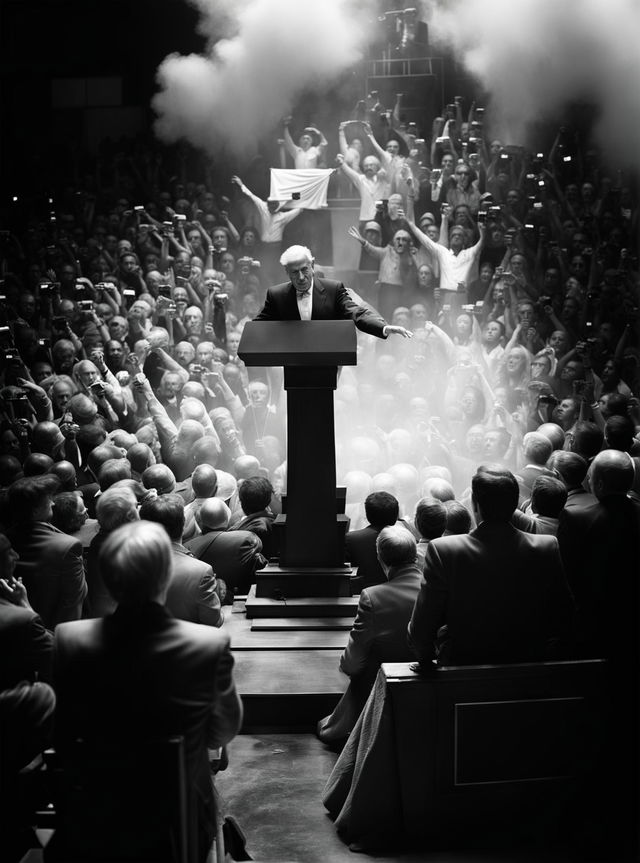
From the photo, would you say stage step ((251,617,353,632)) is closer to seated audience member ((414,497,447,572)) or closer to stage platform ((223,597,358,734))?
stage platform ((223,597,358,734))

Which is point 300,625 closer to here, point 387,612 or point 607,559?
point 387,612

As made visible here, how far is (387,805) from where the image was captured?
2854 mm

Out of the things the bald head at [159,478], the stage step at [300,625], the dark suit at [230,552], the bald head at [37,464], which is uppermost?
the bald head at [37,464]

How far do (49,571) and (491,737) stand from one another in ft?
5.73

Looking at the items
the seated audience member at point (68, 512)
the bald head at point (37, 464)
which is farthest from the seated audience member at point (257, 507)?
the seated audience member at point (68, 512)

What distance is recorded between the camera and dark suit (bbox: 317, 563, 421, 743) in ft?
11.0

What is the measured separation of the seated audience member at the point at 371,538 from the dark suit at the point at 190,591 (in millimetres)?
1279

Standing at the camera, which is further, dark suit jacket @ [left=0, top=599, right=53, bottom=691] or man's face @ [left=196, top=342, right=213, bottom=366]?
man's face @ [left=196, top=342, right=213, bottom=366]

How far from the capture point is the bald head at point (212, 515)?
490 centimetres

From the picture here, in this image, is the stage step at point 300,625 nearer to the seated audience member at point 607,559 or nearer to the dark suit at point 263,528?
the dark suit at point 263,528

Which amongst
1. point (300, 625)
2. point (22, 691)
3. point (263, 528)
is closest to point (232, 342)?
point (263, 528)

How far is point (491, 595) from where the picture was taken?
2.72 meters

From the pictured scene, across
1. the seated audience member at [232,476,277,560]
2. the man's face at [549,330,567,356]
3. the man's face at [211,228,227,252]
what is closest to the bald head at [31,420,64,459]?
the seated audience member at [232,476,277,560]

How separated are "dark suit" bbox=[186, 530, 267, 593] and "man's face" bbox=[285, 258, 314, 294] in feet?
4.81
